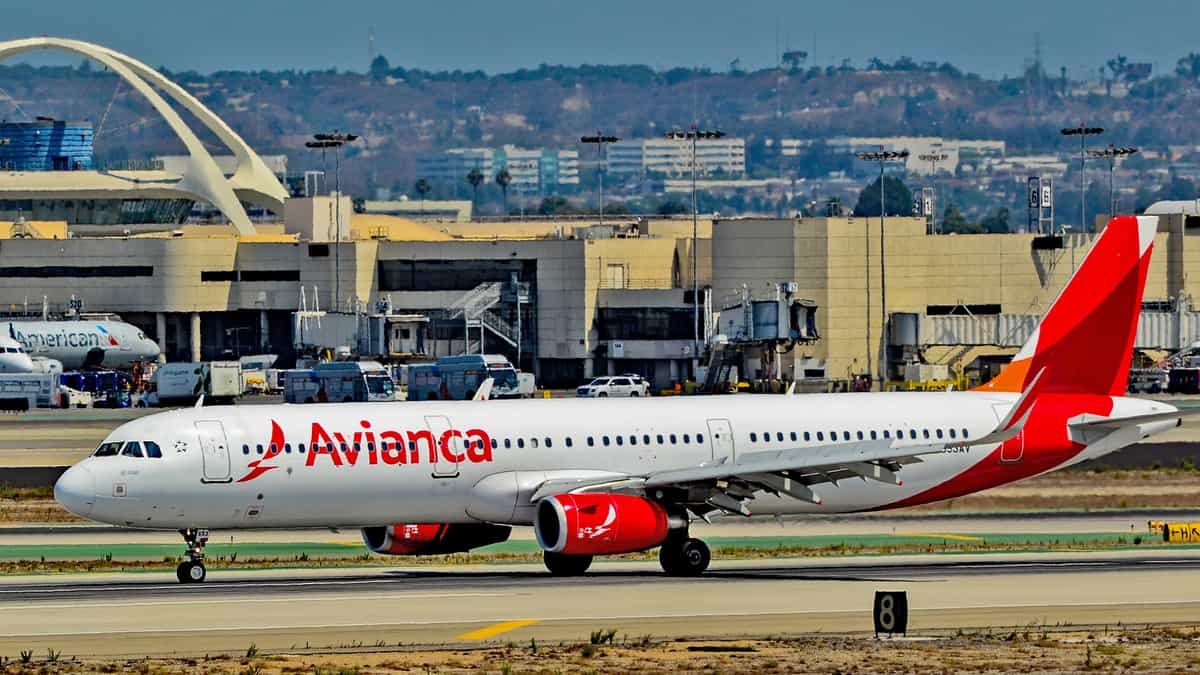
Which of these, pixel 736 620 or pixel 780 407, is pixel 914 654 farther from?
pixel 780 407

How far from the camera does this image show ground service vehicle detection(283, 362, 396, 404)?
144 metres

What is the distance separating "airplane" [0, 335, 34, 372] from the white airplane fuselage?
335 ft

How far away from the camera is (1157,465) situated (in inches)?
3408

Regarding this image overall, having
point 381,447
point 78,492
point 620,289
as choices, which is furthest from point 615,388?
point 78,492

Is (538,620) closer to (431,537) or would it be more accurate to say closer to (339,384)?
(431,537)

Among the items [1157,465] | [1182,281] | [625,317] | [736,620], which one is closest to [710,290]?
[625,317]

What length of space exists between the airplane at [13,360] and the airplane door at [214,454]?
105 m

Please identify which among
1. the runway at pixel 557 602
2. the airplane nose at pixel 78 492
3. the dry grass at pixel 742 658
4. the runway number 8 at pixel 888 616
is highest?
the airplane nose at pixel 78 492

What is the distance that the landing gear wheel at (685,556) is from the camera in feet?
180

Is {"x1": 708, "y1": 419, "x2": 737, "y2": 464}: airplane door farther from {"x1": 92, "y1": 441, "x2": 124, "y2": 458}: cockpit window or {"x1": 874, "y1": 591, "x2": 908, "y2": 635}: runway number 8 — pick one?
{"x1": 874, "y1": 591, "x2": 908, "y2": 635}: runway number 8

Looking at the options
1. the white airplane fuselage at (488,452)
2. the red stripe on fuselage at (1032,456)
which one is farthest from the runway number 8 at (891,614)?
the red stripe on fuselage at (1032,456)

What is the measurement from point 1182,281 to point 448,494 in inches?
4681

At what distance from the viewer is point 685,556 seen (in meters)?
54.9

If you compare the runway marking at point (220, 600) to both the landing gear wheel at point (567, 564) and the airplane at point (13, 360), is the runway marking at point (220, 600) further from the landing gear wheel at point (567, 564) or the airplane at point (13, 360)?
the airplane at point (13, 360)
